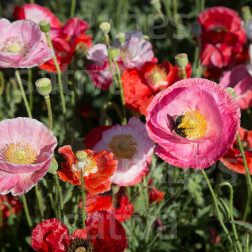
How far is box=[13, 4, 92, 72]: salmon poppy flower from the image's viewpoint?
131 centimetres

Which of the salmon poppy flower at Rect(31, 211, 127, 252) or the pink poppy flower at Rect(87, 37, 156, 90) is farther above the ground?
the pink poppy flower at Rect(87, 37, 156, 90)

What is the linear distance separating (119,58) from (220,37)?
377 millimetres

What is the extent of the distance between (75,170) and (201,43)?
0.71 m

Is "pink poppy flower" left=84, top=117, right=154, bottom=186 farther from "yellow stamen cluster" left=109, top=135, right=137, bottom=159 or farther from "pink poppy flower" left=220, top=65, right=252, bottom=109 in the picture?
"pink poppy flower" left=220, top=65, right=252, bottom=109

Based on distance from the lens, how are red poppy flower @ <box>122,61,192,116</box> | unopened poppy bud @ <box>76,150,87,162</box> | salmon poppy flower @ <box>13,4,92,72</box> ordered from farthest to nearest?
1. salmon poppy flower @ <box>13,4,92,72</box>
2. red poppy flower @ <box>122,61,192,116</box>
3. unopened poppy bud @ <box>76,150,87,162</box>

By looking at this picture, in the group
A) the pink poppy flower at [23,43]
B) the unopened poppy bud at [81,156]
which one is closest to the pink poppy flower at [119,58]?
the pink poppy flower at [23,43]

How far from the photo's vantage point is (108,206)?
3.67 feet

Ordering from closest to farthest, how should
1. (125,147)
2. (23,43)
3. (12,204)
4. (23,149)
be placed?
1. (23,149)
2. (125,147)
3. (23,43)
4. (12,204)

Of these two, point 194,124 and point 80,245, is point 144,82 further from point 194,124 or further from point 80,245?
point 80,245

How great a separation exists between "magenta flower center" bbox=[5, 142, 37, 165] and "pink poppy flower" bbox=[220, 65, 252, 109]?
635 millimetres

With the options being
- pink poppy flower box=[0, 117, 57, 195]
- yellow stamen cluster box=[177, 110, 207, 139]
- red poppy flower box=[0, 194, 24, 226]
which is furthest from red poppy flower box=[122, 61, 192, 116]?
red poppy flower box=[0, 194, 24, 226]

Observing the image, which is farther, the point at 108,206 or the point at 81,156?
the point at 108,206

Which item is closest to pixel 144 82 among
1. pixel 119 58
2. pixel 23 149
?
pixel 119 58

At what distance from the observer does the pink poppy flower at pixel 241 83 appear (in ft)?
4.36
